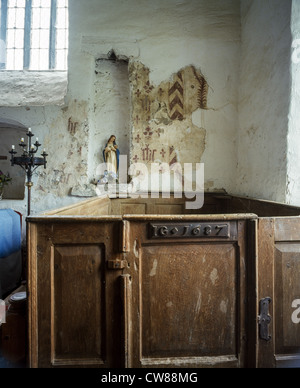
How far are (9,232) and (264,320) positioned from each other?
317 centimetres

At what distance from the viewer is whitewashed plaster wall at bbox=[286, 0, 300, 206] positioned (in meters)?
2.55

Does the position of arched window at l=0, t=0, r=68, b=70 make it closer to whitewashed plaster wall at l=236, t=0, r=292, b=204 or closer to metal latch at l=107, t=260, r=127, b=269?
whitewashed plaster wall at l=236, t=0, r=292, b=204

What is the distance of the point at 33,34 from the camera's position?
5.28 meters

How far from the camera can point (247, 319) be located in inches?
59.3

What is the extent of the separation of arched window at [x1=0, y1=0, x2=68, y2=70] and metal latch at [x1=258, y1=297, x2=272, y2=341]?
18.7ft

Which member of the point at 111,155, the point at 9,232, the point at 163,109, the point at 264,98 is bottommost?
the point at 9,232

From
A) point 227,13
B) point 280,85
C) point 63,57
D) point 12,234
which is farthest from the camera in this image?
point 63,57

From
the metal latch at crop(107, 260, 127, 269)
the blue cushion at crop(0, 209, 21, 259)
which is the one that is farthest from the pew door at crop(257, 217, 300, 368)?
the blue cushion at crop(0, 209, 21, 259)

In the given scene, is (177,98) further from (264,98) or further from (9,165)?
(9,165)

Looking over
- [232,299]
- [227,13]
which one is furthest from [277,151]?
[227,13]

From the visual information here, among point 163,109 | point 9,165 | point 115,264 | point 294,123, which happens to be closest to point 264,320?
point 115,264

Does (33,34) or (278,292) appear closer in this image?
(278,292)

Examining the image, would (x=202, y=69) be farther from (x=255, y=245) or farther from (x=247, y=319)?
(x=247, y=319)

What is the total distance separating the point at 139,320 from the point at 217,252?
64 cm
